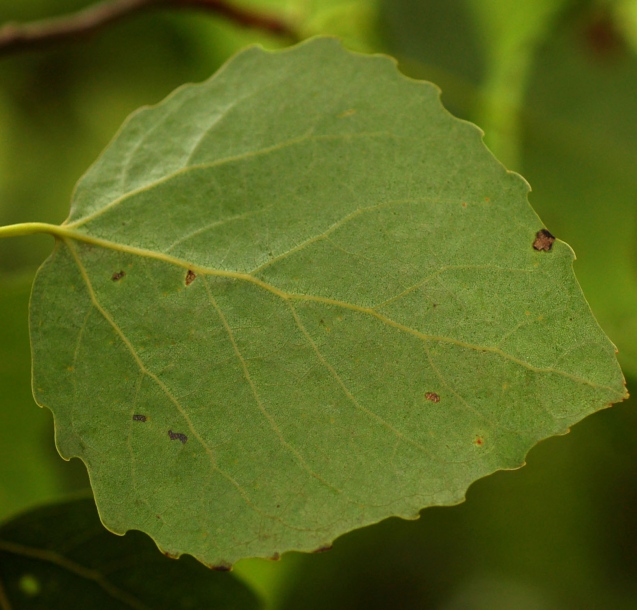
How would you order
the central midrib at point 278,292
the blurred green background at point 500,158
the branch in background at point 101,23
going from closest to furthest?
the central midrib at point 278,292 → the branch in background at point 101,23 → the blurred green background at point 500,158

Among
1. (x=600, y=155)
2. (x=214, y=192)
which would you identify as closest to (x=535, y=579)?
(x=600, y=155)

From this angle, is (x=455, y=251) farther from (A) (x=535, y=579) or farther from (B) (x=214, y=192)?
(A) (x=535, y=579)

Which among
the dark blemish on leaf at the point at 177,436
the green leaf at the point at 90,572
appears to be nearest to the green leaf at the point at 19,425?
the green leaf at the point at 90,572

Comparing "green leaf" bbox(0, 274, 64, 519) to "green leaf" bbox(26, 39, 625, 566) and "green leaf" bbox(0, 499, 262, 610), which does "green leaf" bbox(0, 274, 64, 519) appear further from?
"green leaf" bbox(26, 39, 625, 566)

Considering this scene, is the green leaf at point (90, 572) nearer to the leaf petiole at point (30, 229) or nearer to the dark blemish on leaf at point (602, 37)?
the leaf petiole at point (30, 229)

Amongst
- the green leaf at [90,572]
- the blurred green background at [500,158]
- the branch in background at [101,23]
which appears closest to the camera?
the green leaf at [90,572]

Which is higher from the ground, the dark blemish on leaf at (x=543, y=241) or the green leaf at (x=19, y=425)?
the dark blemish on leaf at (x=543, y=241)

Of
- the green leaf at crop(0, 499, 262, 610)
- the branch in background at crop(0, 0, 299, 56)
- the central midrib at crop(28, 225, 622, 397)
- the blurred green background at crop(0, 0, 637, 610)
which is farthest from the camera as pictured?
the blurred green background at crop(0, 0, 637, 610)

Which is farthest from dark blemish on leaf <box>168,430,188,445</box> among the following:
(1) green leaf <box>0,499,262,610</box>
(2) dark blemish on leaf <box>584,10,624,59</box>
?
(2) dark blemish on leaf <box>584,10,624,59</box>
